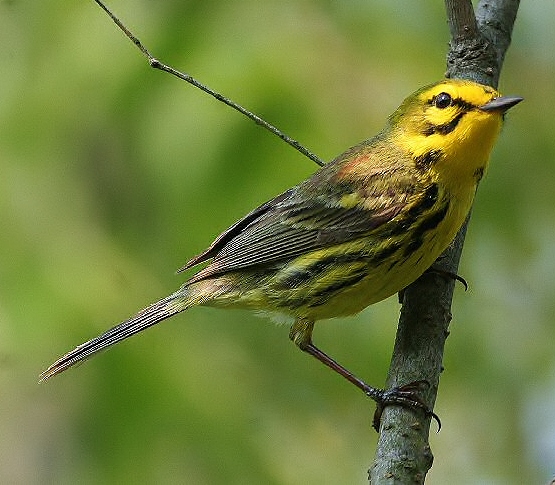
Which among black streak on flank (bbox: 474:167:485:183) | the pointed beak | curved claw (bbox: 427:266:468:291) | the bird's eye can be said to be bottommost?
curved claw (bbox: 427:266:468:291)

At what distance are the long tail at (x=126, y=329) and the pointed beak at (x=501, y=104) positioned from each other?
1.56m

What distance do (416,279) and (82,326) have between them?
1418 mm

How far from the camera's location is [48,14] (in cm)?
399

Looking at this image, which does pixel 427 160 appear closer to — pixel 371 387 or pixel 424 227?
pixel 424 227

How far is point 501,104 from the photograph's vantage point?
3.60 metres

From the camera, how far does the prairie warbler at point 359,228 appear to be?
3777mm

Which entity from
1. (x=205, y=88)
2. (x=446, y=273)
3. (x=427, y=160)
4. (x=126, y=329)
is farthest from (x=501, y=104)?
(x=126, y=329)

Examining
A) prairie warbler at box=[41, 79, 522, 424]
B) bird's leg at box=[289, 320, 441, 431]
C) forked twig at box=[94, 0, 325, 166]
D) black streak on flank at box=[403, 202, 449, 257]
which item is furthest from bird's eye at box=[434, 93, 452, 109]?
bird's leg at box=[289, 320, 441, 431]

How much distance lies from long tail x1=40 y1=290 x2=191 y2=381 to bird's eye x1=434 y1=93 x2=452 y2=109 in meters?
1.40

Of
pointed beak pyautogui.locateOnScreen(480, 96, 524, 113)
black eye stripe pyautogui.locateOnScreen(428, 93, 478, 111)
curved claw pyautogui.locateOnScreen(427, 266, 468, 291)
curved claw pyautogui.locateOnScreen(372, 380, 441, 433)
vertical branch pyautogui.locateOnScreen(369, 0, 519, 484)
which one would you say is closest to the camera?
vertical branch pyautogui.locateOnScreen(369, 0, 519, 484)

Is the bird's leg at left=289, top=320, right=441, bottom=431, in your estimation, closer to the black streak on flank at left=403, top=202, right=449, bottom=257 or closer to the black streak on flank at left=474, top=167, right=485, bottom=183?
the black streak on flank at left=403, top=202, right=449, bottom=257

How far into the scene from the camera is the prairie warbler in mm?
3777

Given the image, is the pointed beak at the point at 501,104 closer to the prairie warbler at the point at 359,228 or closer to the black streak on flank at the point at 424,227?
the prairie warbler at the point at 359,228

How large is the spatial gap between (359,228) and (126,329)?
1112 mm
